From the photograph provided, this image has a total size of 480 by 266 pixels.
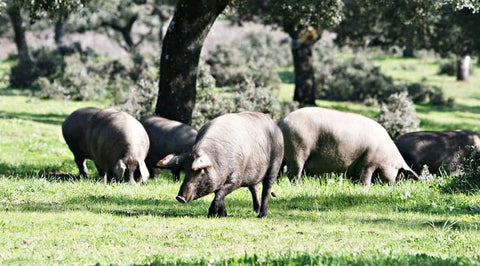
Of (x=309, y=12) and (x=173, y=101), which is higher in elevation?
(x=309, y=12)

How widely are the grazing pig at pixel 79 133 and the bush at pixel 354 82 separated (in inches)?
820

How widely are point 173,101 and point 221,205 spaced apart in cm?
814

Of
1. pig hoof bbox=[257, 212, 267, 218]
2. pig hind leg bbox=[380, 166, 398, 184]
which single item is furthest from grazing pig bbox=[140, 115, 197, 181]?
pig hoof bbox=[257, 212, 267, 218]

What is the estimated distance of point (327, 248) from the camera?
8.17 meters

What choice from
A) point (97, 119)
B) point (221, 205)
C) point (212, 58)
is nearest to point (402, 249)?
point (221, 205)

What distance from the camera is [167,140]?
15922 millimetres

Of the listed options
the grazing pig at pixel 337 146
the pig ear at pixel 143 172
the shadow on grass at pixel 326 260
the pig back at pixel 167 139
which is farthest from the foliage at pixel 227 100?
the shadow on grass at pixel 326 260

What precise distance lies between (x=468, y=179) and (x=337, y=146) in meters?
2.69

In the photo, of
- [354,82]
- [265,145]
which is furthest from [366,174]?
[354,82]

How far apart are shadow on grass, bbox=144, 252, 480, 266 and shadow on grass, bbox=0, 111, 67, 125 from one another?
19541mm

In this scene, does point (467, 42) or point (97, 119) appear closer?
point (97, 119)

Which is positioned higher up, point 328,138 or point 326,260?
point 326,260

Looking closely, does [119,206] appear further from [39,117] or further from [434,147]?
[39,117]

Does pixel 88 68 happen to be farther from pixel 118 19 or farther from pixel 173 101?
pixel 173 101
